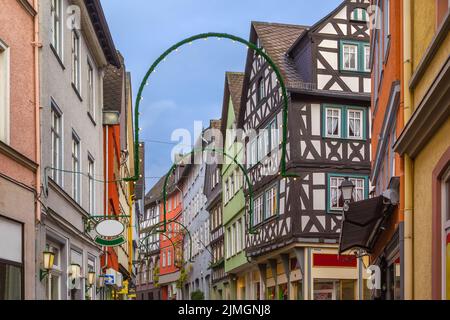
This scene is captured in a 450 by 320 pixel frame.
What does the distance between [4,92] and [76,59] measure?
281 inches

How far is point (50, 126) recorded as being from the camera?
13773 mm

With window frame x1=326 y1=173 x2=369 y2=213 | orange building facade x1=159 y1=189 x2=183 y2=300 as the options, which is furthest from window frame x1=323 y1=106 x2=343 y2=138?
orange building facade x1=159 y1=189 x2=183 y2=300

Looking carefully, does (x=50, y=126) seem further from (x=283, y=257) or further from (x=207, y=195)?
(x=207, y=195)

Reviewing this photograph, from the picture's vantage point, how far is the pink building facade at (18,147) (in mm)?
10945

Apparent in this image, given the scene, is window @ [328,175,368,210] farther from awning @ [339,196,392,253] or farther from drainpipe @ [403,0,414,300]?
drainpipe @ [403,0,414,300]

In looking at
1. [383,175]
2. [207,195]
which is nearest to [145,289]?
[207,195]

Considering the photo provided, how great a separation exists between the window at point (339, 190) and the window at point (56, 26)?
13.1 metres

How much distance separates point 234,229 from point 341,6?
14.3m

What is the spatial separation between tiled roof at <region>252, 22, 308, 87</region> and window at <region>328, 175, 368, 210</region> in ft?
11.6

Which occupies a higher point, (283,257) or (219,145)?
(219,145)

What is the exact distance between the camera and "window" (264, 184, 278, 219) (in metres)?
28.2

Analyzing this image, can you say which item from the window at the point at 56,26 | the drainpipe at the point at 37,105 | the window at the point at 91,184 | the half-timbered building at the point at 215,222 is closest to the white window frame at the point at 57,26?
the window at the point at 56,26

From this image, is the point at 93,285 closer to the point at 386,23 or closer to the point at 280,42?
the point at 386,23

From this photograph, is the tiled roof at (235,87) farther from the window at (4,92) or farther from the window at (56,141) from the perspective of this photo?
the window at (4,92)
